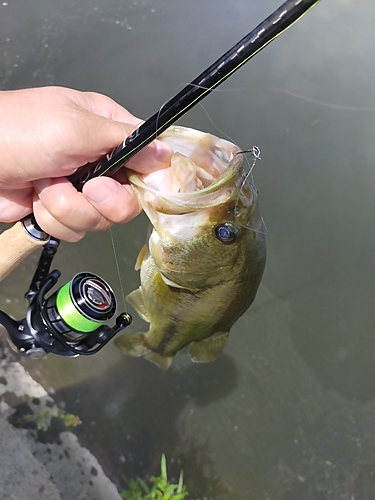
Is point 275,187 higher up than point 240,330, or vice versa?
point 275,187

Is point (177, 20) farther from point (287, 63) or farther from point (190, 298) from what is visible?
point (190, 298)

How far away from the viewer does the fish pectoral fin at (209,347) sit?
1581mm

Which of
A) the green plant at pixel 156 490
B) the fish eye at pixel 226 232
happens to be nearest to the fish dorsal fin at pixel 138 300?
the fish eye at pixel 226 232

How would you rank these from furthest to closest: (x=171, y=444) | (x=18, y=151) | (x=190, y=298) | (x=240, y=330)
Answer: (x=240, y=330), (x=171, y=444), (x=190, y=298), (x=18, y=151)

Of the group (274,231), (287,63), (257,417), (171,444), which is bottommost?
(257,417)

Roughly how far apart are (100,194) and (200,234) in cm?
30

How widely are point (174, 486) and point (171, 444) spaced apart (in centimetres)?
22

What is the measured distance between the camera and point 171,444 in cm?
247

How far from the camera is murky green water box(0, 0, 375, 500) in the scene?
2447mm

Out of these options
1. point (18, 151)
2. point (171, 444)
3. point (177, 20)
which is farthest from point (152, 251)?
point (177, 20)

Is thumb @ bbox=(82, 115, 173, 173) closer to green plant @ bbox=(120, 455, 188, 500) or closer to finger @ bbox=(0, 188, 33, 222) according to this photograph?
finger @ bbox=(0, 188, 33, 222)

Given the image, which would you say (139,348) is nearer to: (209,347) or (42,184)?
(209,347)

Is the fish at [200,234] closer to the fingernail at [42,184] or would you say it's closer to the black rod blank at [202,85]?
the black rod blank at [202,85]

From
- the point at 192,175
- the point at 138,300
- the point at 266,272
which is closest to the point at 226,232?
the point at 192,175
